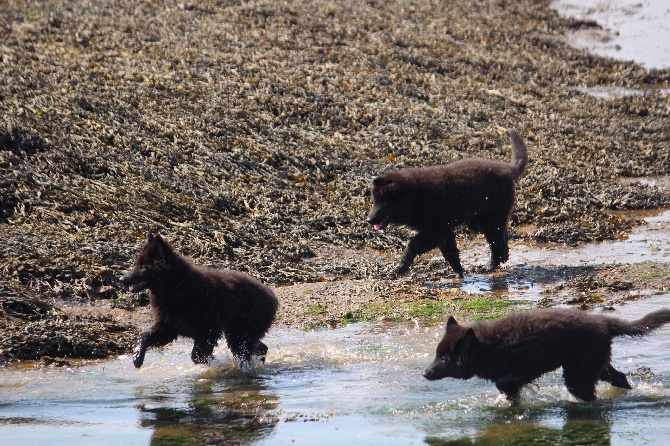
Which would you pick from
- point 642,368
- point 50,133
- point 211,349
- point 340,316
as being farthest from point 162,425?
point 50,133

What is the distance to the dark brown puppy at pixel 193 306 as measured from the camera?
23.7ft

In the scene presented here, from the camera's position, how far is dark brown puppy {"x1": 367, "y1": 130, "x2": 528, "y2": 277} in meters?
10.0

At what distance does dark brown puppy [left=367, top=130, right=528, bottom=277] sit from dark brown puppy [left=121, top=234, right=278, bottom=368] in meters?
2.98

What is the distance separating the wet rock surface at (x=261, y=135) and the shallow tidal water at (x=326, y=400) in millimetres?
778

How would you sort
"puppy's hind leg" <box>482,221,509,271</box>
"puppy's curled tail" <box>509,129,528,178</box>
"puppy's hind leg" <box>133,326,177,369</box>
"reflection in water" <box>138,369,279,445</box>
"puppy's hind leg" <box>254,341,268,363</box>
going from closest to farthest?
1. "reflection in water" <box>138,369,279,445</box>
2. "puppy's hind leg" <box>133,326,177,369</box>
3. "puppy's hind leg" <box>254,341,268,363</box>
4. "puppy's hind leg" <box>482,221,509,271</box>
5. "puppy's curled tail" <box>509,129,528,178</box>

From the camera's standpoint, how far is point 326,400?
6305 millimetres

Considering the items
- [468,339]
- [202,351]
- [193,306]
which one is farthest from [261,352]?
[468,339]

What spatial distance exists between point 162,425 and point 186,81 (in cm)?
942

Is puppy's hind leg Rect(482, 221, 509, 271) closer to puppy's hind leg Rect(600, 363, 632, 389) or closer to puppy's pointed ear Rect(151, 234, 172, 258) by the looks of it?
puppy's hind leg Rect(600, 363, 632, 389)

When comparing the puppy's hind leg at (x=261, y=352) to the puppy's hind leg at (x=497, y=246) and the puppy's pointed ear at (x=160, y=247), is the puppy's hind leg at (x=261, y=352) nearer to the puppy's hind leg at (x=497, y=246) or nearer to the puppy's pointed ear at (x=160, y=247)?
the puppy's pointed ear at (x=160, y=247)

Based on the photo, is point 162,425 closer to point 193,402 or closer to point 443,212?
point 193,402

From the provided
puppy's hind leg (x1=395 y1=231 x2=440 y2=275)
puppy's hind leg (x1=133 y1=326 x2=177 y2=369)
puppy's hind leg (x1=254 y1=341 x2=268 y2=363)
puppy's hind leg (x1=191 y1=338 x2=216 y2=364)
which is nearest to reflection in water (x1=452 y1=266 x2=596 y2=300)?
puppy's hind leg (x1=395 y1=231 x2=440 y2=275)

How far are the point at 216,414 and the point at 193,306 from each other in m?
1.37

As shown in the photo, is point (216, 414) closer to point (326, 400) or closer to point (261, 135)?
point (326, 400)
